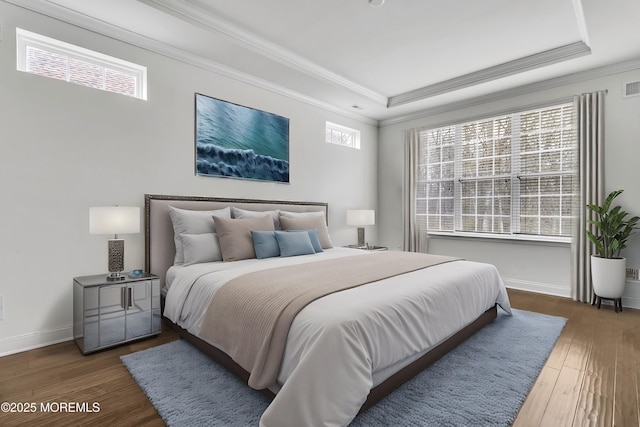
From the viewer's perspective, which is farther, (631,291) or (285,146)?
(285,146)

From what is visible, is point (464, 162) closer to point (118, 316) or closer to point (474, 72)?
point (474, 72)

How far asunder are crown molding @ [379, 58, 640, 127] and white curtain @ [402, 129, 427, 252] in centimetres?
35

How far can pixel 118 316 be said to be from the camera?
2.48 m

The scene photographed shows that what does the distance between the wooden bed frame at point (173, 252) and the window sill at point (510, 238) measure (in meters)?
1.65

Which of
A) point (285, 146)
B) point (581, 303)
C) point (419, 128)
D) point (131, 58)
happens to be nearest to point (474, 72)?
point (419, 128)

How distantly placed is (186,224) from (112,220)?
2.25 feet

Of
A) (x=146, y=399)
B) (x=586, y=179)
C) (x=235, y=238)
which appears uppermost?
(x=586, y=179)

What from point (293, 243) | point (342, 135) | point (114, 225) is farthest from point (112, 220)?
→ point (342, 135)

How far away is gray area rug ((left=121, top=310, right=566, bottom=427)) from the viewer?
1.64 metres

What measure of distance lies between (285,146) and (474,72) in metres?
2.62

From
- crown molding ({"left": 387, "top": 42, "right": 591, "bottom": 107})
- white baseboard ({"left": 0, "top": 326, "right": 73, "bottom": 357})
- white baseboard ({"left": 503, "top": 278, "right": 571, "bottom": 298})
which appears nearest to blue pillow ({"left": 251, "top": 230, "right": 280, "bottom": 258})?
white baseboard ({"left": 0, "top": 326, "right": 73, "bottom": 357})

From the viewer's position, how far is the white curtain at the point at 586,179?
3691 mm

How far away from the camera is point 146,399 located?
5.94 feet

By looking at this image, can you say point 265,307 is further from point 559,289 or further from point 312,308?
point 559,289
